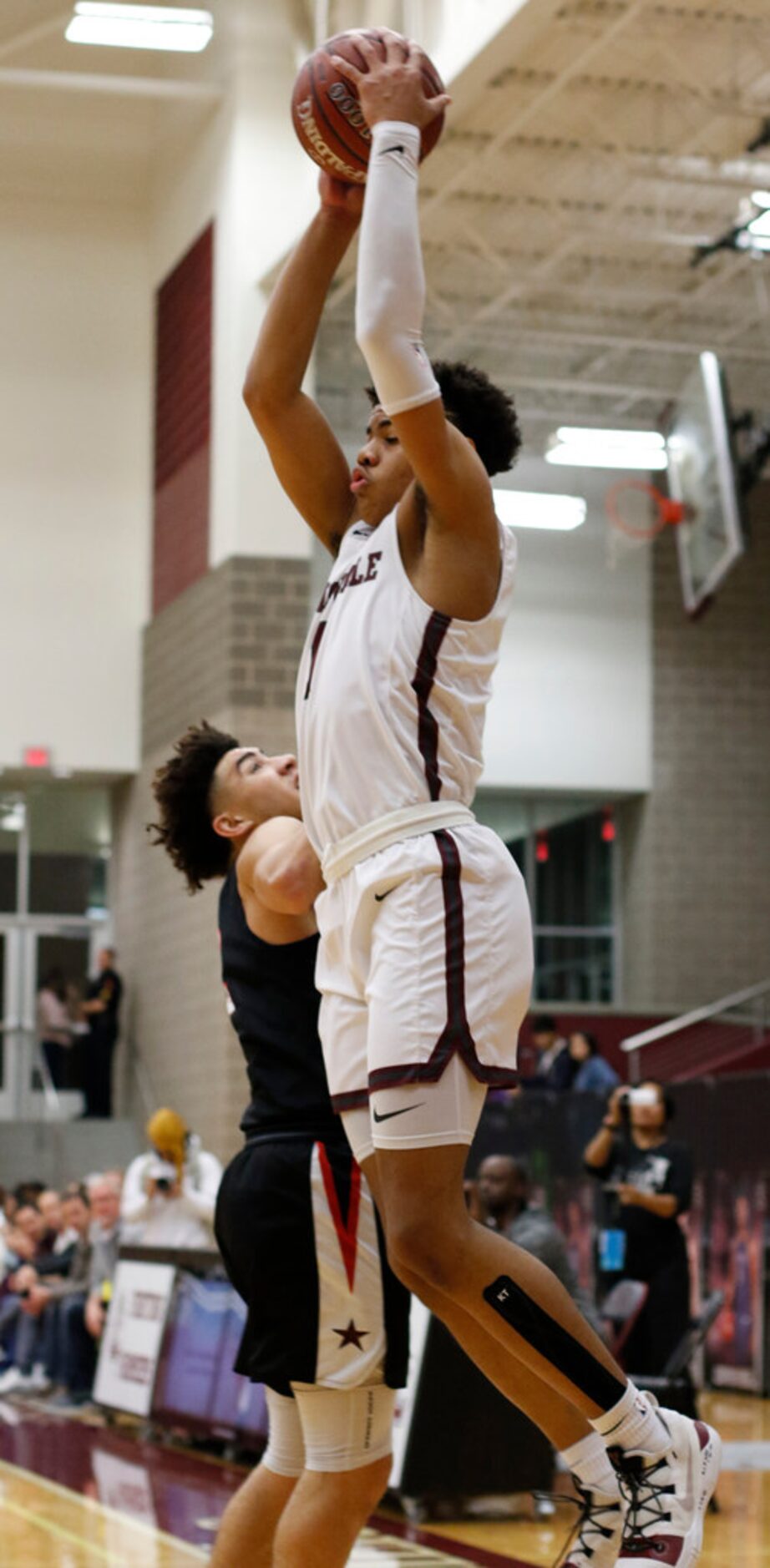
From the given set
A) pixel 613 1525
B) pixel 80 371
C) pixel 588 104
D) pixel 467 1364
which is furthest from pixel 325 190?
pixel 80 371

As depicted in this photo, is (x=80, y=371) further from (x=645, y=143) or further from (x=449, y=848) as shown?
(x=449, y=848)

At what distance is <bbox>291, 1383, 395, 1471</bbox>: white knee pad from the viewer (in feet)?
13.0

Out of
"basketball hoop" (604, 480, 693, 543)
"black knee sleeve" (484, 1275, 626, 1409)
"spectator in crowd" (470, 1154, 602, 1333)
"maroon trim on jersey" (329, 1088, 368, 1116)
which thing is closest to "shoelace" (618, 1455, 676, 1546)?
"black knee sleeve" (484, 1275, 626, 1409)

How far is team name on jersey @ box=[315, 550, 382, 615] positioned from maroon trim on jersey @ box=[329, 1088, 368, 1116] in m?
0.89

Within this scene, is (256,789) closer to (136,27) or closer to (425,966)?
(425,966)

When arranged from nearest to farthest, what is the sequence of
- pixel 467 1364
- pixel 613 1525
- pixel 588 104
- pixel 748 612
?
1. pixel 613 1525
2. pixel 467 1364
3. pixel 588 104
4. pixel 748 612

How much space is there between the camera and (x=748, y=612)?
23.2 metres

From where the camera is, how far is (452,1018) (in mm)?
3496

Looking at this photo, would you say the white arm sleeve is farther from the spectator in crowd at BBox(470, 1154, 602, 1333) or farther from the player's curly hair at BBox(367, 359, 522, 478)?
the spectator in crowd at BBox(470, 1154, 602, 1333)

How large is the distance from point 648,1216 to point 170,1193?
10.1ft

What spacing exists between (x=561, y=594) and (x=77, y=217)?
249 inches

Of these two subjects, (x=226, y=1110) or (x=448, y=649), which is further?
(x=226, y=1110)

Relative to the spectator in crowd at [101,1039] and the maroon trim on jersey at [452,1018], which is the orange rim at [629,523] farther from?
the maroon trim on jersey at [452,1018]

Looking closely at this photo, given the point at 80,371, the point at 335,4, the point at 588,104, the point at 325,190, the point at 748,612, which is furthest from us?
the point at 748,612
